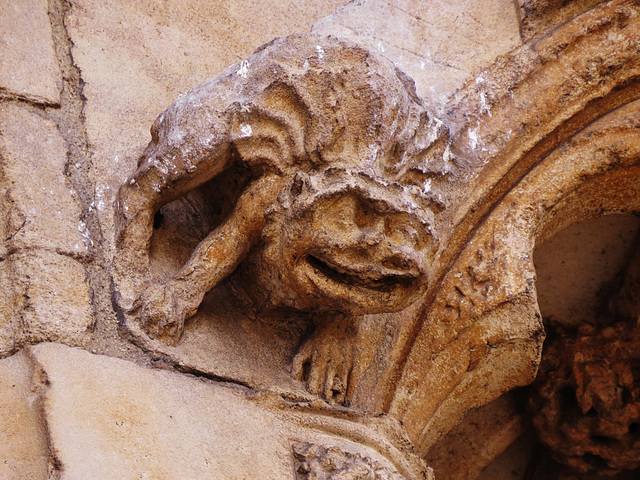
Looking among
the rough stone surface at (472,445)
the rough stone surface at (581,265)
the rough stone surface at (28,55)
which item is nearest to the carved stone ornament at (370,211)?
the rough stone surface at (28,55)

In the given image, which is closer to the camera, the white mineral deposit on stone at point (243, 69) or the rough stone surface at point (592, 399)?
the white mineral deposit on stone at point (243, 69)

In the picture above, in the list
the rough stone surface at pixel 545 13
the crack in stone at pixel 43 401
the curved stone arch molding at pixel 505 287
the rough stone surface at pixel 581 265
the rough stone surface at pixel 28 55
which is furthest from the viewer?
the rough stone surface at pixel 581 265

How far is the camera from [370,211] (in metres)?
1.42

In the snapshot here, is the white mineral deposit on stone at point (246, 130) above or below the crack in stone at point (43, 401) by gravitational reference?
above

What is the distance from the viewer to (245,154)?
157 cm

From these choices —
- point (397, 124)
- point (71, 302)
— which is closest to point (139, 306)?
point (71, 302)

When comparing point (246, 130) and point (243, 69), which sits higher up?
point (243, 69)

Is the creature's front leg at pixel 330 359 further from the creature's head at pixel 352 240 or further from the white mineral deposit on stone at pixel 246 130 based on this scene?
the white mineral deposit on stone at pixel 246 130

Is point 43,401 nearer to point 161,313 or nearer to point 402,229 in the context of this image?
point 161,313

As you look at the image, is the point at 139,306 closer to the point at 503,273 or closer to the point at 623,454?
the point at 503,273

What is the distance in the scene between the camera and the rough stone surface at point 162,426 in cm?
124

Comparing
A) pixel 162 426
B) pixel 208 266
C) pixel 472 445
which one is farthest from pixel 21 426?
pixel 472 445

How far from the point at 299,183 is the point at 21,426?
62 centimetres

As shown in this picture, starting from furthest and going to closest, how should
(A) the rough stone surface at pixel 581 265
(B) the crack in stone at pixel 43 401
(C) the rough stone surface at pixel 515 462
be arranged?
(C) the rough stone surface at pixel 515 462 < (A) the rough stone surface at pixel 581 265 < (B) the crack in stone at pixel 43 401
